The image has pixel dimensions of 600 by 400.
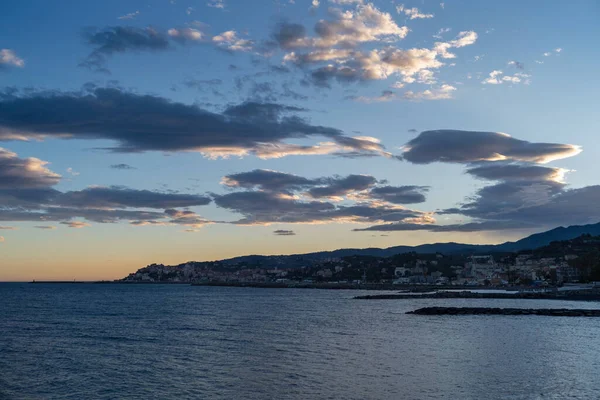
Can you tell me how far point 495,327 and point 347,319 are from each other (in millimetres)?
20146

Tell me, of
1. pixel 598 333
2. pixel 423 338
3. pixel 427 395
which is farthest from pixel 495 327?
pixel 427 395

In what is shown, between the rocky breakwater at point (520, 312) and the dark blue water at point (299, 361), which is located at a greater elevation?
the dark blue water at point (299, 361)

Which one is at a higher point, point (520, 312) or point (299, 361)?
point (299, 361)

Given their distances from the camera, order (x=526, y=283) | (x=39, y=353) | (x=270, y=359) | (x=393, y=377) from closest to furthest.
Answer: (x=393, y=377)
(x=270, y=359)
(x=39, y=353)
(x=526, y=283)

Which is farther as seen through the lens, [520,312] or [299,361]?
[520,312]

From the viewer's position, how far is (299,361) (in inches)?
1391

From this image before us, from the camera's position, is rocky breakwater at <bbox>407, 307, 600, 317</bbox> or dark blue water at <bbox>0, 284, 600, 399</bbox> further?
rocky breakwater at <bbox>407, 307, 600, 317</bbox>

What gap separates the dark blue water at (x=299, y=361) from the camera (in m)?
27.0

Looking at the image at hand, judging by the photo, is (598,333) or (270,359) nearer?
(270,359)

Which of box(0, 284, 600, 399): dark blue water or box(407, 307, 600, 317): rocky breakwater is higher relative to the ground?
box(0, 284, 600, 399): dark blue water

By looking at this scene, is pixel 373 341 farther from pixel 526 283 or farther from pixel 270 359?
pixel 526 283

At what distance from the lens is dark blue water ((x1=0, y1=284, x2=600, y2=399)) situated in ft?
88.4

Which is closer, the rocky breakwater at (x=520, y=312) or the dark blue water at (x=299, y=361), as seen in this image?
the dark blue water at (x=299, y=361)

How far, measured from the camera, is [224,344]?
44.3 metres
